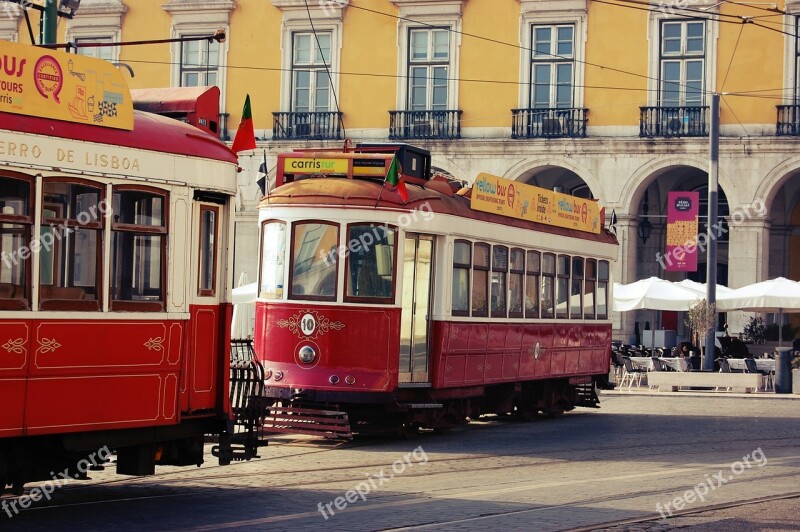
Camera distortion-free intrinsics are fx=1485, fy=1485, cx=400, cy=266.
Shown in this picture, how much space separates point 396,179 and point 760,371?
1631 cm

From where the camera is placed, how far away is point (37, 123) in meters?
10.1

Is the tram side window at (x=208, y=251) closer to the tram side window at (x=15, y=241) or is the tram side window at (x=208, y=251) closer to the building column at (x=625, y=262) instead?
the tram side window at (x=15, y=241)

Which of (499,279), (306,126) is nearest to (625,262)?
(306,126)

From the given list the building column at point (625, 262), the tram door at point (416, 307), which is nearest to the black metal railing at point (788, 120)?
the building column at point (625, 262)

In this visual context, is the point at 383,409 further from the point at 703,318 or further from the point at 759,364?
the point at 759,364

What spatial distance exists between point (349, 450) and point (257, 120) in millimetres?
25237

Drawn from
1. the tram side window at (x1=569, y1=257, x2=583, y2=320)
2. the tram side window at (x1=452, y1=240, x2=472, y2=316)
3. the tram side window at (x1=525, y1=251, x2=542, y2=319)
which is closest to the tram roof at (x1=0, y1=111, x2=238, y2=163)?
the tram side window at (x1=452, y1=240, x2=472, y2=316)

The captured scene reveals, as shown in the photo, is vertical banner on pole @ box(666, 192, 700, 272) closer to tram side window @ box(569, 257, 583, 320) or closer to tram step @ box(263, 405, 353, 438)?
tram side window @ box(569, 257, 583, 320)

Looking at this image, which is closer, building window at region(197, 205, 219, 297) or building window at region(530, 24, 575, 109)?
building window at region(197, 205, 219, 297)

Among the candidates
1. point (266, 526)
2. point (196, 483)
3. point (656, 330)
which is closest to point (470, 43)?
point (656, 330)

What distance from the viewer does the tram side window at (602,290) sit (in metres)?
23.4

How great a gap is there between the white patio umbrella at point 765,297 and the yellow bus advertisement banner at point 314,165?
15.7 meters

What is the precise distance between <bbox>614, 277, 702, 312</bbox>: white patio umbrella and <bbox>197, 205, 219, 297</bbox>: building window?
2085 centimetres

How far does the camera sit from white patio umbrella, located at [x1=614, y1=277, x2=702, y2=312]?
31797mm
